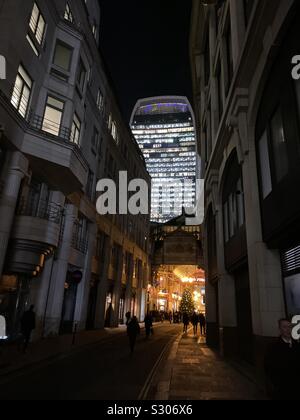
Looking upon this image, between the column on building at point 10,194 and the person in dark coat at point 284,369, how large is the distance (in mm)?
12388

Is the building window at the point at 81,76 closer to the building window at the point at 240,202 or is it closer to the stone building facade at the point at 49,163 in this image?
the stone building facade at the point at 49,163

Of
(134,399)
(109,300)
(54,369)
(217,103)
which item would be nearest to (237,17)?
(217,103)

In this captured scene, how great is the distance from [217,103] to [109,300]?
76.8 ft

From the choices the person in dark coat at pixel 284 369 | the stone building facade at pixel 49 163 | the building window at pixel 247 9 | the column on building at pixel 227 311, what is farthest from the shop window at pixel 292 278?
the stone building facade at pixel 49 163

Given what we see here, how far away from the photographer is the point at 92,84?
25.7m

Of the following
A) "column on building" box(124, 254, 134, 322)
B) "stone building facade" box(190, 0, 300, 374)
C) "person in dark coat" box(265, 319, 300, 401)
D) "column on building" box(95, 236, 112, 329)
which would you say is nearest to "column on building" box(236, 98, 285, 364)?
"stone building facade" box(190, 0, 300, 374)

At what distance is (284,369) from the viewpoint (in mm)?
4738

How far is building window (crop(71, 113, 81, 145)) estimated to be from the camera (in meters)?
20.4

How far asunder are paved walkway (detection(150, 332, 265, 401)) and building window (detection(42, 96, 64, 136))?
14219mm

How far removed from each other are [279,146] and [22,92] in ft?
45.2

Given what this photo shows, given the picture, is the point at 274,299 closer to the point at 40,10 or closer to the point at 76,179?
the point at 76,179

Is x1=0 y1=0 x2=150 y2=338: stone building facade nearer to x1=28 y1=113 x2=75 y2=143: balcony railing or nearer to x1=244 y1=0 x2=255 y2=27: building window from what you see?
x1=28 y1=113 x2=75 y2=143: balcony railing

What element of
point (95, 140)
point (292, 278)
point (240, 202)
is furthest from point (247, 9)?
point (95, 140)

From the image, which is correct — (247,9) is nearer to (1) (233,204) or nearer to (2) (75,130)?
(1) (233,204)
